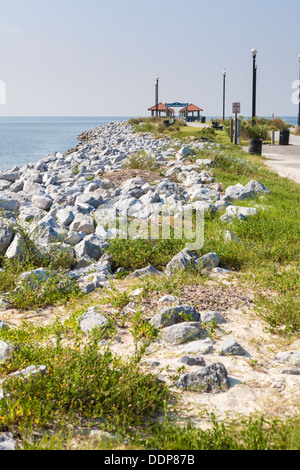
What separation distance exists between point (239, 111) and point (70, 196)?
1630cm

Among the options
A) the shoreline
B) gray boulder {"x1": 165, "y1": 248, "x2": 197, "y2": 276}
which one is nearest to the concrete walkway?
the shoreline

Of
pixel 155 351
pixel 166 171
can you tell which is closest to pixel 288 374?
pixel 155 351

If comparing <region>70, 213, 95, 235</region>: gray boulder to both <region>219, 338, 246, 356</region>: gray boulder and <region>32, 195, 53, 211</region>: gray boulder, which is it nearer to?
<region>32, 195, 53, 211</region>: gray boulder

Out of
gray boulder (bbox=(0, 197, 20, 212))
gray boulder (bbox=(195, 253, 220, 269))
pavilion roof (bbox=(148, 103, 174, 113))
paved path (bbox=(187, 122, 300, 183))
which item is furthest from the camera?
pavilion roof (bbox=(148, 103, 174, 113))

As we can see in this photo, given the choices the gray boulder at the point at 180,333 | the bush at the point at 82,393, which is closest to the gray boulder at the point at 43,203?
the gray boulder at the point at 180,333

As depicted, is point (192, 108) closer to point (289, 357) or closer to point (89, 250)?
point (89, 250)

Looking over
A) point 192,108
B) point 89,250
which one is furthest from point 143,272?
point 192,108

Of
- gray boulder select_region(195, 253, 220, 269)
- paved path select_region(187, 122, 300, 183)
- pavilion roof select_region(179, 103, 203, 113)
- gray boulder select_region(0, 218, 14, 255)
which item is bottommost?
gray boulder select_region(195, 253, 220, 269)

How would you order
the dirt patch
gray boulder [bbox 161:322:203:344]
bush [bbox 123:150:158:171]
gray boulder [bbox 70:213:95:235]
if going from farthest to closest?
bush [bbox 123:150:158:171] < gray boulder [bbox 70:213:95:235] < the dirt patch < gray boulder [bbox 161:322:203:344]

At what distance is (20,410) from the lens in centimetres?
241

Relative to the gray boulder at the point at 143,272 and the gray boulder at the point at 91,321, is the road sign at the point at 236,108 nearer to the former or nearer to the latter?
the gray boulder at the point at 143,272

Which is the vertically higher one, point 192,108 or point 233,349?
point 192,108

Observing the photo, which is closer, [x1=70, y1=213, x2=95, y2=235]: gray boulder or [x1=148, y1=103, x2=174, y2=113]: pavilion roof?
[x1=70, y1=213, x2=95, y2=235]: gray boulder
